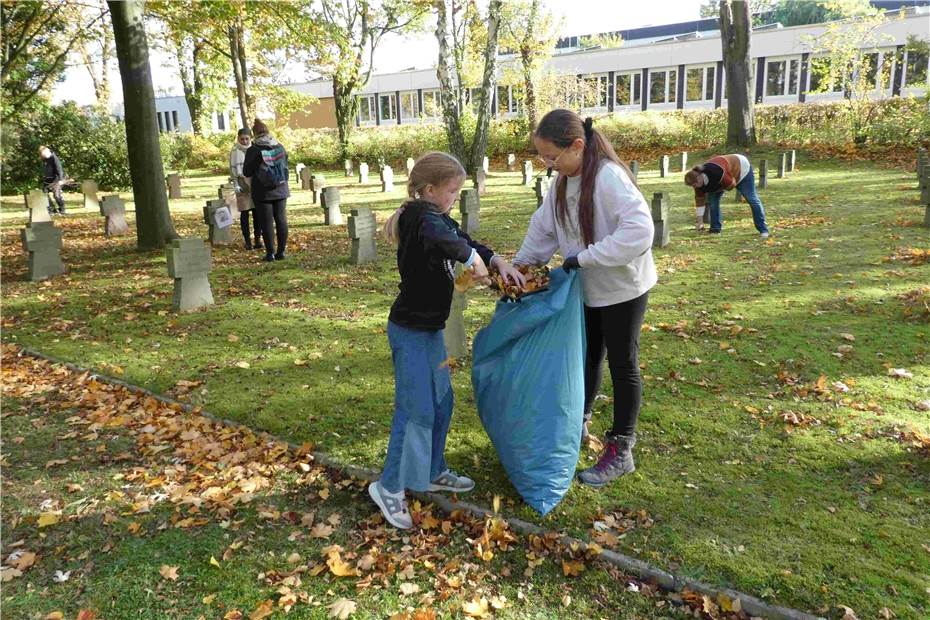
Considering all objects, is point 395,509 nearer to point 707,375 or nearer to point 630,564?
point 630,564

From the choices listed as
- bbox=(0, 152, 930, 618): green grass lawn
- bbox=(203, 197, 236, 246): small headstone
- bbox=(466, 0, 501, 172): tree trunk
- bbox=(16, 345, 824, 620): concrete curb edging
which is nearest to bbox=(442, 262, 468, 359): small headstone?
bbox=(0, 152, 930, 618): green grass lawn

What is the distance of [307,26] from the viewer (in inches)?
634

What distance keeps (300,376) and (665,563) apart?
11.0 feet

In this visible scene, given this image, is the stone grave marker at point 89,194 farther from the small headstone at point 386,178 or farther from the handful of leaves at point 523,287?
the handful of leaves at point 523,287

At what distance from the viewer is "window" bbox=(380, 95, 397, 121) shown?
1886 inches

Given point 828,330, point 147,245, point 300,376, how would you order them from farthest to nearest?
point 147,245 → point 828,330 → point 300,376

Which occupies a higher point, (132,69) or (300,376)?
(132,69)

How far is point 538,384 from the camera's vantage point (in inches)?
120

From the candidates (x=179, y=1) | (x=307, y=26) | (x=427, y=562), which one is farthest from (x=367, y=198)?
(x=427, y=562)

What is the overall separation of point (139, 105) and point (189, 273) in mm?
4026

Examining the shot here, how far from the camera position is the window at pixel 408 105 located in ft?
153

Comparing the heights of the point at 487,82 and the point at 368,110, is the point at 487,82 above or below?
below

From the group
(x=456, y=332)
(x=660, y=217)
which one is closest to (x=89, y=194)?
(x=660, y=217)

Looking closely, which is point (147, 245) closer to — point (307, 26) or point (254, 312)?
point (254, 312)
